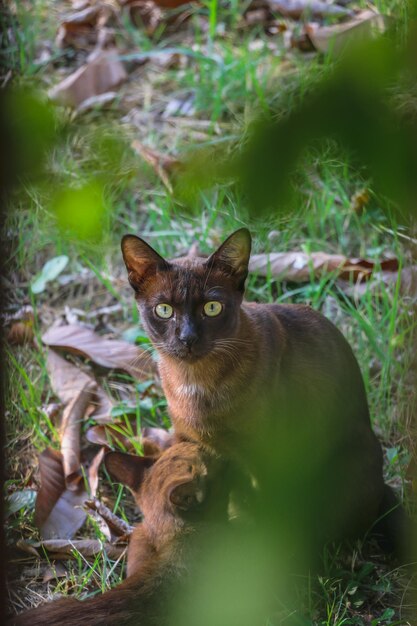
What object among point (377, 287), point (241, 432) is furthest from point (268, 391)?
point (377, 287)

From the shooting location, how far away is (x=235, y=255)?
2527 mm

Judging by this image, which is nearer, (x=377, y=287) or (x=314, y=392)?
(x=314, y=392)

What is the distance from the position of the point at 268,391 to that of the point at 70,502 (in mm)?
938

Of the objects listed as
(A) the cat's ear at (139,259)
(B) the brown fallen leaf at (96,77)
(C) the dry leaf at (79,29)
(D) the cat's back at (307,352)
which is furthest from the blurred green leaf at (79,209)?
(C) the dry leaf at (79,29)

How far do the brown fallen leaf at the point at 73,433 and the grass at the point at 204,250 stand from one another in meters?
0.06

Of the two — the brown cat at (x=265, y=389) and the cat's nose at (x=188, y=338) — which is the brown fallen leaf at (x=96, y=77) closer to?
the brown cat at (x=265, y=389)

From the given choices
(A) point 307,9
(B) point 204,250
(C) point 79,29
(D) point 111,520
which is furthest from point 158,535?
(C) point 79,29

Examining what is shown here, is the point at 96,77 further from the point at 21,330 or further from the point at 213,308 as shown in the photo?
the point at 213,308

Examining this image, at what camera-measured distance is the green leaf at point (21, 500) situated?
292 centimetres

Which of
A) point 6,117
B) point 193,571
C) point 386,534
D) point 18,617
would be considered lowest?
point 386,534

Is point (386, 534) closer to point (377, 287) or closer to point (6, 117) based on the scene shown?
point (377, 287)

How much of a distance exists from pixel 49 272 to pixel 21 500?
127 centimetres

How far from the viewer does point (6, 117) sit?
3.21 ft

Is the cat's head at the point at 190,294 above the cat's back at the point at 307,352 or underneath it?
above
